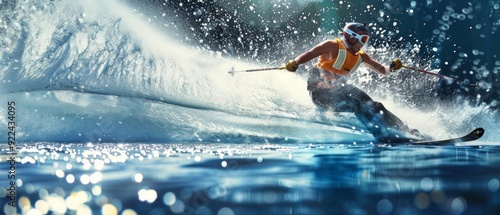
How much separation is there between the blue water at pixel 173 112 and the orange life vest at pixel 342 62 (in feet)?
2.09

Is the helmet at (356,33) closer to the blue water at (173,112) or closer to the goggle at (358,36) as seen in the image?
the goggle at (358,36)

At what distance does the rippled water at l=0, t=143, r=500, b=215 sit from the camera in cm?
216

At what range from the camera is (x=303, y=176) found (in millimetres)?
3096

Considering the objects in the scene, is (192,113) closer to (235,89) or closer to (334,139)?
(235,89)

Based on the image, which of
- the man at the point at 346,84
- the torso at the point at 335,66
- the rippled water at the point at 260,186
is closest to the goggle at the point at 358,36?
the man at the point at 346,84

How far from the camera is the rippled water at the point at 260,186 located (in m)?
2.16

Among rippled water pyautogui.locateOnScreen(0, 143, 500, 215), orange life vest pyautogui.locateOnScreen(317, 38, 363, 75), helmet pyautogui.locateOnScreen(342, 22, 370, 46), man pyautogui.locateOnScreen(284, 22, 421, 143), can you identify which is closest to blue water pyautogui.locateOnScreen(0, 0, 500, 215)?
rippled water pyautogui.locateOnScreen(0, 143, 500, 215)

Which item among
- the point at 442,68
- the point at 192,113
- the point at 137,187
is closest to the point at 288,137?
the point at 192,113

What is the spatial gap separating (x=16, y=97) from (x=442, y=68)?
28.3 ft

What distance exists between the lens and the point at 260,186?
2730 millimetres

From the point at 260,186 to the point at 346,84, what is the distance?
14.1 ft

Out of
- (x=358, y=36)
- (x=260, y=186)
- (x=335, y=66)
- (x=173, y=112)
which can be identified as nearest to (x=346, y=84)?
(x=335, y=66)

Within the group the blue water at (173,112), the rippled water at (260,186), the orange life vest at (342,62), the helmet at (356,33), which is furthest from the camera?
the orange life vest at (342,62)

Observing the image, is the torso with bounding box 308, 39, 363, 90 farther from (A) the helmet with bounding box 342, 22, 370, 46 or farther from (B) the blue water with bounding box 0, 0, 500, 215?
(B) the blue water with bounding box 0, 0, 500, 215
